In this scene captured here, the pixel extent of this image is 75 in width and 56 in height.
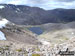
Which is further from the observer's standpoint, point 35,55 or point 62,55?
point 35,55

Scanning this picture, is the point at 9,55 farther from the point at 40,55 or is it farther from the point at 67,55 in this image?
the point at 67,55

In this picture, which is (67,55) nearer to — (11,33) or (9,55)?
(9,55)

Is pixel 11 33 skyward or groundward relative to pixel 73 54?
skyward

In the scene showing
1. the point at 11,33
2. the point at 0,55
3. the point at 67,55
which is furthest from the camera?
the point at 11,33

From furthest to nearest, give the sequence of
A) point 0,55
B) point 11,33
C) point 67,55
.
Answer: point 11,33
point 0,55
point 67,55

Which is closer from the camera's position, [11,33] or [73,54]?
[73,54]

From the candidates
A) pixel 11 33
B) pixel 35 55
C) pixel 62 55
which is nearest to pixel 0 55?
pixel 35 55

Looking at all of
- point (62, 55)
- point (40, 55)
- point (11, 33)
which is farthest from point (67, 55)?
point (11, 33)
